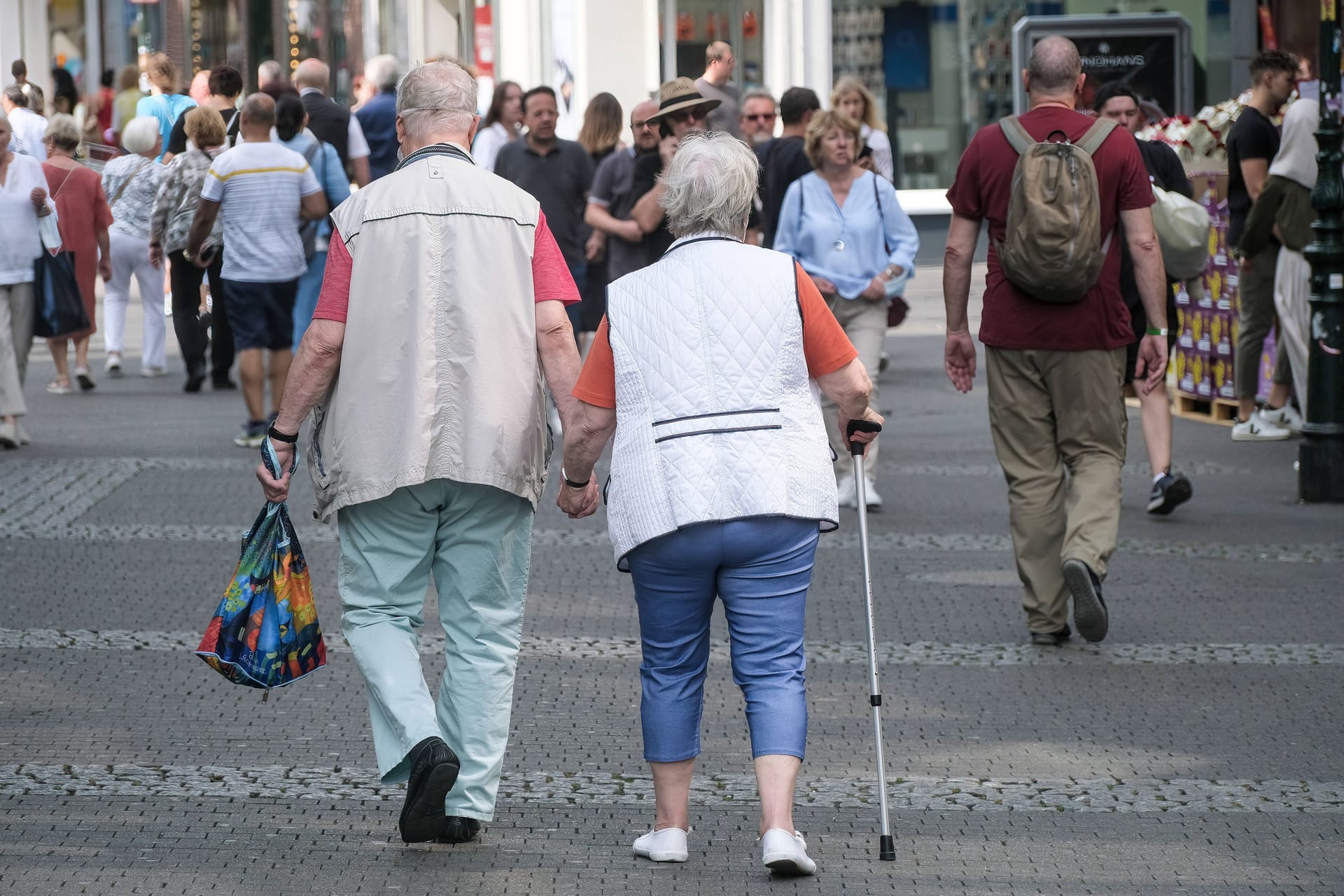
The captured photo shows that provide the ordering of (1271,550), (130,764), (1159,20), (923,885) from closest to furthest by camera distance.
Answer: (923,885), (130,764), (1271,550), (1159,20)

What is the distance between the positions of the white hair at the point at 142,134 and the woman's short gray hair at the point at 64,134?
2.88 feet

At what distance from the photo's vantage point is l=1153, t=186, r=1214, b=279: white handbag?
28.4 feet

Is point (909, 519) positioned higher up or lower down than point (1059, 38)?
lower down

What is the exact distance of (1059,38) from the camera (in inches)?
275

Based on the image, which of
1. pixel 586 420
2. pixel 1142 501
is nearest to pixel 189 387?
pixel 1142 501

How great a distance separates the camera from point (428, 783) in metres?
4.61

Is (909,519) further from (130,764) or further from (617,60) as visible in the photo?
(617,60)

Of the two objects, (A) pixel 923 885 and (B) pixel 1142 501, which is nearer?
(A) pixel 923 885

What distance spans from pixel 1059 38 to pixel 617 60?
62.0 feet

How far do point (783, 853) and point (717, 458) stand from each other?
88cm

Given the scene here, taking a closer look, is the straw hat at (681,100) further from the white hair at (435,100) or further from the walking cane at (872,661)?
the walking cane at (872,661)

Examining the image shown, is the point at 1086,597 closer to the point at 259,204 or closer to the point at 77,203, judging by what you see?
the point at 259,204

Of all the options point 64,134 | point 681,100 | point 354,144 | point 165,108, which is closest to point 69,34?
point 165,108

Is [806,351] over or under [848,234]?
under
